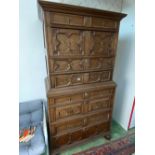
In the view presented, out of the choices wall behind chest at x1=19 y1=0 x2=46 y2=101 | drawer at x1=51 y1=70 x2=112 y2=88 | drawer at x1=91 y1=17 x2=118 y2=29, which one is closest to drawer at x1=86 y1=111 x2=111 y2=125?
drawer at x1=51 y1=70 x2=112 y2=88

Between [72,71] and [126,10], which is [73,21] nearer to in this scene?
[72,71]

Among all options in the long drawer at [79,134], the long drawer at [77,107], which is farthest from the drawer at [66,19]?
the long drawer at [79,134]

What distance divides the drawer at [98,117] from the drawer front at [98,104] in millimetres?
99

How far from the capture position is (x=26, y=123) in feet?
6.09

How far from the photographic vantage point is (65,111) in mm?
1583

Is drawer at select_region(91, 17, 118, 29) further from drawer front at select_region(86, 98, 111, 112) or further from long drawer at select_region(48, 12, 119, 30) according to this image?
drawer front at select_region(86, 98, 111, 112)

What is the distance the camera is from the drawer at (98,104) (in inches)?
67.4

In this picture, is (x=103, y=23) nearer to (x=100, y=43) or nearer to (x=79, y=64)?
(x=100, y=43)

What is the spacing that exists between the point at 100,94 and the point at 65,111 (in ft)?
1.76

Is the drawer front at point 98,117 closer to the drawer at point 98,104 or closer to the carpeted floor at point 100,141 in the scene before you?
the drawer at point 98,104

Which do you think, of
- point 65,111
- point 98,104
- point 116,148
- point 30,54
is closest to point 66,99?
point 65,111

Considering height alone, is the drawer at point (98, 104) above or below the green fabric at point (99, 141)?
above
